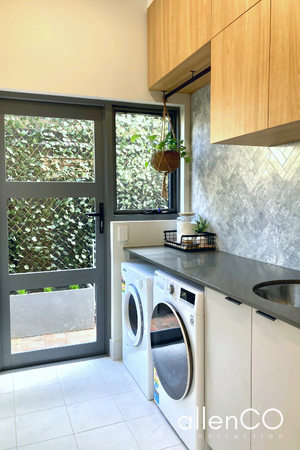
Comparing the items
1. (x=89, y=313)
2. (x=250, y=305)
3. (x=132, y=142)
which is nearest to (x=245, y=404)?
(x=250, y=305)

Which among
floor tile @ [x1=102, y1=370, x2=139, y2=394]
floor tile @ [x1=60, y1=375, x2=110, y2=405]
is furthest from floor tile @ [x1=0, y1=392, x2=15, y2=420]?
floor tile @ [x1=102, y1=370, x2=139, y2=394]

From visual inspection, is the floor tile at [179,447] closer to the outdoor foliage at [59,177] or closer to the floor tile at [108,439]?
the floor tile at [108,439]

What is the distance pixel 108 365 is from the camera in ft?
8.96

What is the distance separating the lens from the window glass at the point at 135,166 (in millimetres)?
2895

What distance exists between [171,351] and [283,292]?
0.65 metres

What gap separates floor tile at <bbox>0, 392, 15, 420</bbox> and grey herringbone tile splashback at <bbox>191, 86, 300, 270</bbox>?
1.70 meters

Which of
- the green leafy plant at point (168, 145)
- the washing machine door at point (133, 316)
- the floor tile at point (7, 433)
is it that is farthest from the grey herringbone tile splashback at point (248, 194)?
the floor tile at point (7, 433)

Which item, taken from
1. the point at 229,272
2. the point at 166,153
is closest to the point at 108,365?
the point at 229,272

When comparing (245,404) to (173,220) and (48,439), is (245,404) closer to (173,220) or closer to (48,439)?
(48,439)

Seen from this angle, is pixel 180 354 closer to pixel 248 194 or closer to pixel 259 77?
pixel 248 194

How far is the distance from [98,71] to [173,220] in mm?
1298

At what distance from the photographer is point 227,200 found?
2.47m

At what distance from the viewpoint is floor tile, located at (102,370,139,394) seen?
2.38 metres

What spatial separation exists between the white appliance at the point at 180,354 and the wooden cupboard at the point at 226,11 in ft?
4.32
